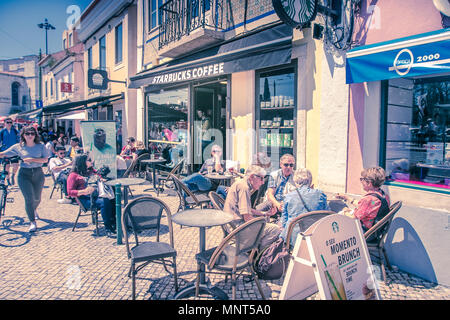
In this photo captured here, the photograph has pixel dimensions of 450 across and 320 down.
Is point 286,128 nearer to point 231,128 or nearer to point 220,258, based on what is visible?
point 231,128

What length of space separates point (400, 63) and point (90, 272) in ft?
15.1

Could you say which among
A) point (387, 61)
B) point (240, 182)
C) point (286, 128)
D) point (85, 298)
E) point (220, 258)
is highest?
point (387, 61)

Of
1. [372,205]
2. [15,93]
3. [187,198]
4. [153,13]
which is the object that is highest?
[15,93]

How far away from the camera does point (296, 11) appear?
4543 millimetres

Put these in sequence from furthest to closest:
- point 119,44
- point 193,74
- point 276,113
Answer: point 119,44 < point 193,74 < point 276,113

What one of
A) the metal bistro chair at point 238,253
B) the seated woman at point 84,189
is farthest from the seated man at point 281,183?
the seated woman at point 84,189

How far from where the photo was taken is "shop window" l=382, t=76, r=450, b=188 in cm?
418

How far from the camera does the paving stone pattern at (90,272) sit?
10.9 feet

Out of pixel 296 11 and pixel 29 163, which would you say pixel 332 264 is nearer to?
pixel 296 11

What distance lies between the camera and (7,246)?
15.3 feet

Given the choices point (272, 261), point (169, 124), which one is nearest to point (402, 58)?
point (272, 261)

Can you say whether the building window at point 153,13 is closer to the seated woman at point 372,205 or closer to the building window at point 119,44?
the building window at point 119,44
